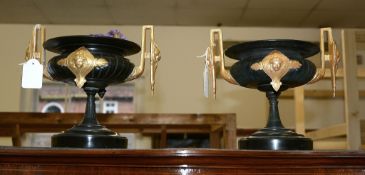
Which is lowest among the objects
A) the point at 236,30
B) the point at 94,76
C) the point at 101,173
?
the point at 101,173

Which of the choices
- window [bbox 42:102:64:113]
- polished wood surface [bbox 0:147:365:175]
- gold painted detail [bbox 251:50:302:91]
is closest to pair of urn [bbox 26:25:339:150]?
gold painted detail [bbox 251:50:302:91]

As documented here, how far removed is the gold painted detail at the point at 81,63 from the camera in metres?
1.05

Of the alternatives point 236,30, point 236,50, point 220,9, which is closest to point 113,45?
point 236,50

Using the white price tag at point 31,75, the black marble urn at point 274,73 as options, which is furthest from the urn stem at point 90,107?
the black marble urn at point 274,73

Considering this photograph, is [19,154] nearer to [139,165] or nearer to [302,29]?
[139,165]

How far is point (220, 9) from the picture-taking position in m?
3.95

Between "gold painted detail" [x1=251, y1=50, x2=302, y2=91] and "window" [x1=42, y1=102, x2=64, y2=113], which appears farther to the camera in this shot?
"window" [x1=42, y1=102, x2=64, y2=113]

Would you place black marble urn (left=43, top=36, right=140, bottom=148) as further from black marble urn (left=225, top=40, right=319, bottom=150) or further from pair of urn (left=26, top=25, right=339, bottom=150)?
black marble urn (left=225, top=40, right=319, bottom=150)

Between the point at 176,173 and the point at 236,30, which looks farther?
the point at 236,30

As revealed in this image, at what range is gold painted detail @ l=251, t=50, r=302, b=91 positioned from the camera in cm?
105

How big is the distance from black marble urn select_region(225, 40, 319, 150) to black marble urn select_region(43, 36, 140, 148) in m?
0.30

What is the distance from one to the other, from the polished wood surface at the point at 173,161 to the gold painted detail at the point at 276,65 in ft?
0.75

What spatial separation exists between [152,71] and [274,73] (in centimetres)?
32

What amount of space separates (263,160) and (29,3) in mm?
3403
